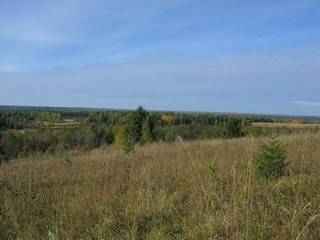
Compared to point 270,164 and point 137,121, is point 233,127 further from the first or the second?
point 270,164

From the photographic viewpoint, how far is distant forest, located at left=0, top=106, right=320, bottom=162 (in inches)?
667

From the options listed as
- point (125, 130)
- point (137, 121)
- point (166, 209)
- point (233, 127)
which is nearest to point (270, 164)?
point (166, 209)

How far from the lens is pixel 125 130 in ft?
107

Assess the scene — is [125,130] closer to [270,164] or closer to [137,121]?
[137,121]

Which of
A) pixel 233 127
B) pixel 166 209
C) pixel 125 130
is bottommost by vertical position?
pixel 125 130

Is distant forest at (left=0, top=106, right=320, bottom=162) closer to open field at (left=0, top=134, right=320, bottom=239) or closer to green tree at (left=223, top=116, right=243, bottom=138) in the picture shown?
green tree at (left=223, top=116, right=243, bottom=138)

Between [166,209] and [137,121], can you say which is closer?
[166,209]

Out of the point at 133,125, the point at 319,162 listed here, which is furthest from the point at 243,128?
the point at 319,162

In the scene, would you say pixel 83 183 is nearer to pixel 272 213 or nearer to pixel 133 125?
pixel 272 213

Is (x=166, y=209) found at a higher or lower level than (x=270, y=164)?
lower

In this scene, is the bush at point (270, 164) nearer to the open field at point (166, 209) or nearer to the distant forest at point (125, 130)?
the open field at point (166, 209)

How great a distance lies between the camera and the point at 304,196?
12.8 feet

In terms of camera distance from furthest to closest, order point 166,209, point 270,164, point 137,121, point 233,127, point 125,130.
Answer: point 125,130 → point 137,121 → point 233,127 → point 270,164 → point 166,209

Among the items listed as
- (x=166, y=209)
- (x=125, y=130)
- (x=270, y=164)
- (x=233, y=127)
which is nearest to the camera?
(x=166, y=209)
